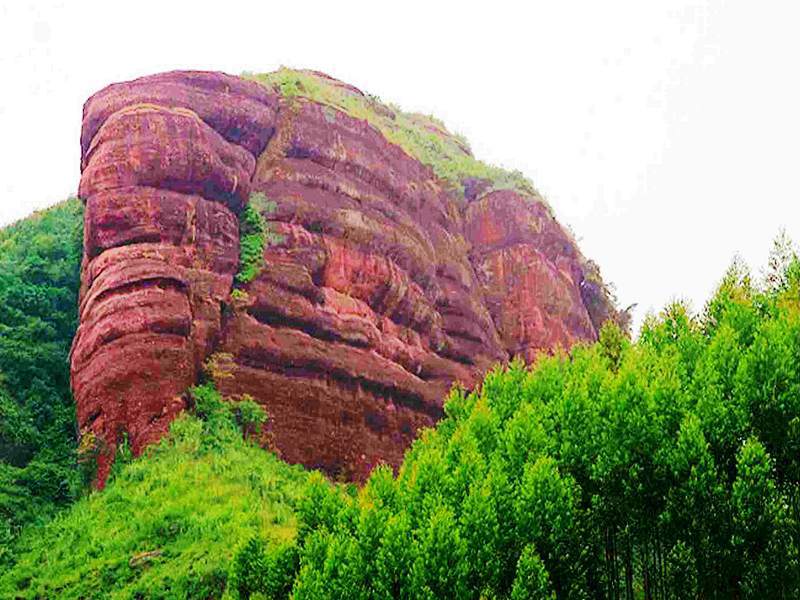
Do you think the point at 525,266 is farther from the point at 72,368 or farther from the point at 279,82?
the point at 72,368

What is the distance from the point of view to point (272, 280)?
Answer: 1544 inches

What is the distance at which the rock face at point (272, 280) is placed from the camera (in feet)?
115

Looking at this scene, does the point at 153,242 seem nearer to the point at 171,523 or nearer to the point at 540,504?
the point at 171,523

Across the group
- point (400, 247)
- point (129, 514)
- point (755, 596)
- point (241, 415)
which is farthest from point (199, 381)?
point (755, 596)

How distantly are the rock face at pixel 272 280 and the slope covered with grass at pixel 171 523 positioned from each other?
147 cm

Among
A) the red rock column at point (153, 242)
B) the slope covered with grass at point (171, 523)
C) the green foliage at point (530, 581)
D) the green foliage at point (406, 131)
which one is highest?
the green foliage at point (406, 131)

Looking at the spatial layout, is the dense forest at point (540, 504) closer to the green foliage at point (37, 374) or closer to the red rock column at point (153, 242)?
the green foliage at point (37, 374)

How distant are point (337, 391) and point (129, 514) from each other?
11004 mm

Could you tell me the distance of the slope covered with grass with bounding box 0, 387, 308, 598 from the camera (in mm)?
26734

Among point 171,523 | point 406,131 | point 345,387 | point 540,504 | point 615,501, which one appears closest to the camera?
point 540,504

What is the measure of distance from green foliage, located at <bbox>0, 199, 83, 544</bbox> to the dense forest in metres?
1.03

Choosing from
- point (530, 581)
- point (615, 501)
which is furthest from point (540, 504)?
point (530, 581)

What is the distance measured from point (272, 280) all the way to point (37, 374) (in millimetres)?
9767

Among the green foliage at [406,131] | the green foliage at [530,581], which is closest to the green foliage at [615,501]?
the green foliage at [530,581]
